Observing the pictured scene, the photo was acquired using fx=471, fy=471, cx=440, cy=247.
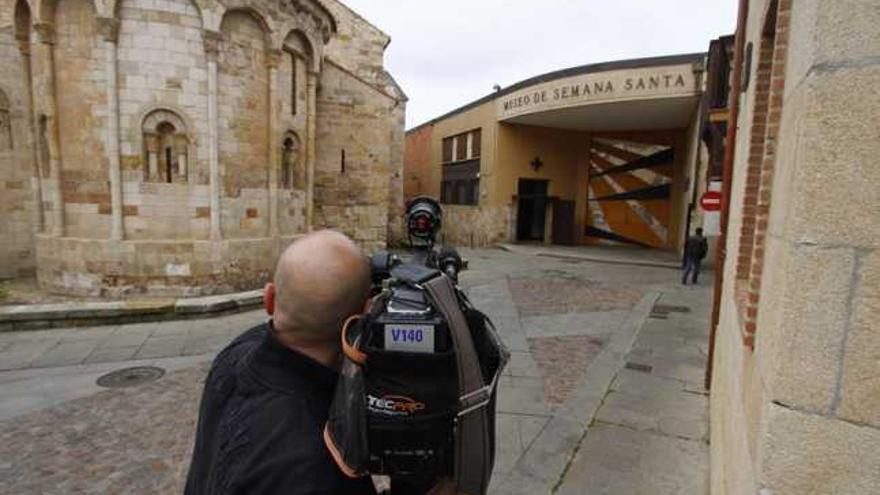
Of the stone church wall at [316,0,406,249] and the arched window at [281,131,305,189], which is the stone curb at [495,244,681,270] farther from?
the arched window at [281,131,305,189]

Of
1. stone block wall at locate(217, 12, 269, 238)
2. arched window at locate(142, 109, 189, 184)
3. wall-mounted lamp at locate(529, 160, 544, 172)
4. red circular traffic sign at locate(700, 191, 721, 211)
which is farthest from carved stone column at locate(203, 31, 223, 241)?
wall-mounted lamp at locate(529, 160, 544, 172)

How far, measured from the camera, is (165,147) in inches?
386

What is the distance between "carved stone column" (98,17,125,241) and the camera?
906cm

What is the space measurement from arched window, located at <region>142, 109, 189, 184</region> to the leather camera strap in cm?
1026

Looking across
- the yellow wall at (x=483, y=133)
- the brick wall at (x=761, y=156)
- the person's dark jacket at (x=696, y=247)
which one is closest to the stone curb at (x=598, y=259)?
the person's dark jacket at (x=696, y=247)

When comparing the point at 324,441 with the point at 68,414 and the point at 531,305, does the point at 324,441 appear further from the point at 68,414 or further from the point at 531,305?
the point at 531,305

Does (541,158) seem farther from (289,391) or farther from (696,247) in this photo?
(289,391)

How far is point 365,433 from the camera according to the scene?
1215 mm

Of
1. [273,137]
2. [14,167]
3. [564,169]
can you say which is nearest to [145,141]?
[273,137]

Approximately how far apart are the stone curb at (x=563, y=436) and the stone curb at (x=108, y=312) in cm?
685

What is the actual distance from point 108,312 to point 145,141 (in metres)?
3.57

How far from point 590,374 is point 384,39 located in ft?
58.4

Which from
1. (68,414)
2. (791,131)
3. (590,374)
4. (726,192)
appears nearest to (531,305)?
(590,374)

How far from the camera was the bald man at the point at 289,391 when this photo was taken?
1.24 meters
